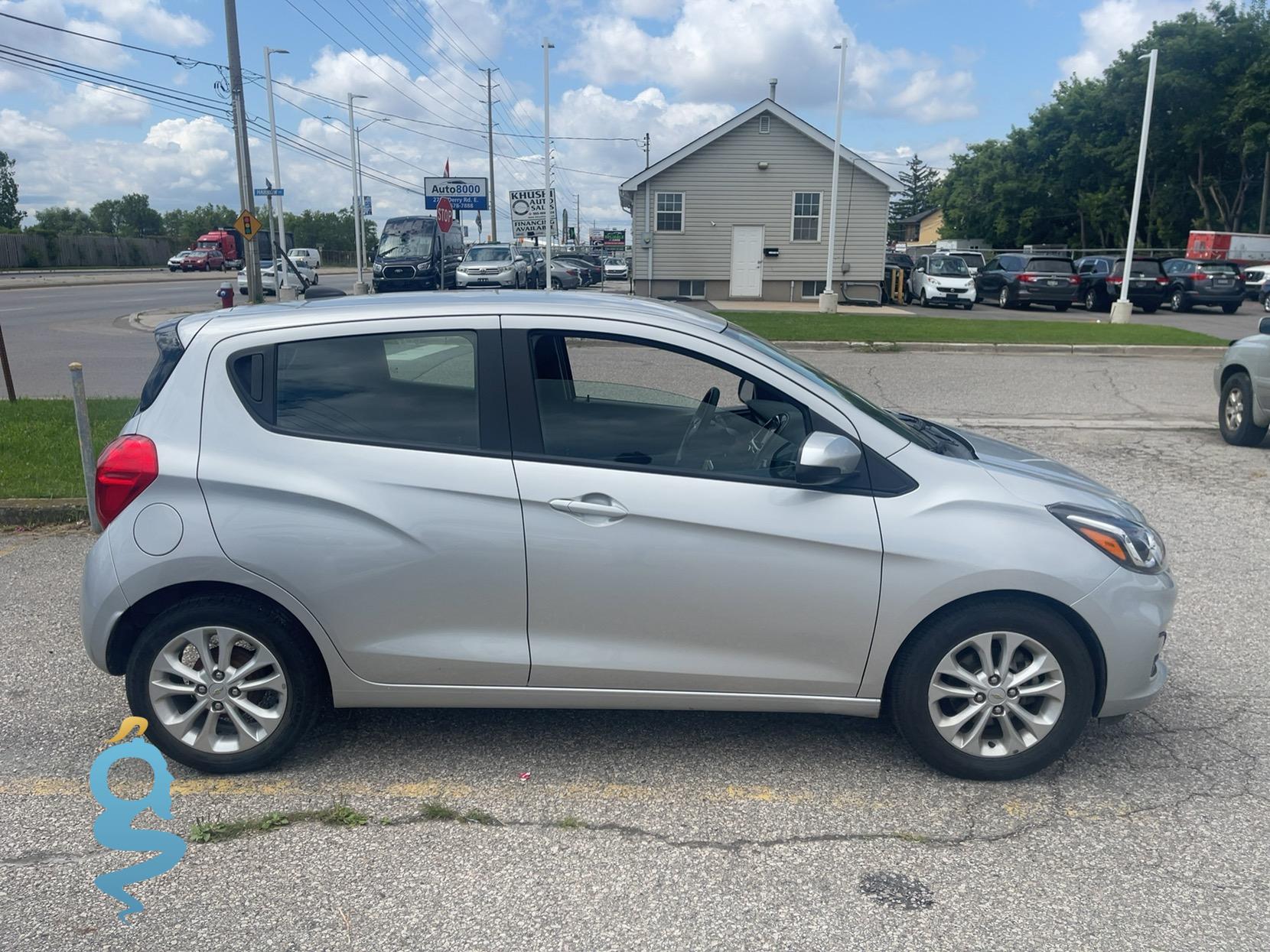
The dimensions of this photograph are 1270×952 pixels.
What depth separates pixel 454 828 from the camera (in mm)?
3266

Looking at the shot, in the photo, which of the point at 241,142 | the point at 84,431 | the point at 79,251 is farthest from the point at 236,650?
the point at 79,251

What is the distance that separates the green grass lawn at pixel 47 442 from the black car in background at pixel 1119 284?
28.2m

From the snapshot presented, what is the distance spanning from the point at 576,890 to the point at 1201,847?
6.73ft

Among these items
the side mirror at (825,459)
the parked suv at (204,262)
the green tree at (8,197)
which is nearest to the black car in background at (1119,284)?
the side mirror at (825,459)

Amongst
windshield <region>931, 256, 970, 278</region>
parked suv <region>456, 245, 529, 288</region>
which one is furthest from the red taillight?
windshield <region>931, 256, 970, 278</region>

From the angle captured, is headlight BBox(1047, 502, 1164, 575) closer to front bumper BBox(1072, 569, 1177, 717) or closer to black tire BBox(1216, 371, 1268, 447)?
front bumper BBox(1072, 569, 1177, 717)

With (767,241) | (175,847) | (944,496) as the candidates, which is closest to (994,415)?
(944,496)

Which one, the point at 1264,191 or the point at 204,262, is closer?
the point at 1264,191

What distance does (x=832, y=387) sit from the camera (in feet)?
12.5

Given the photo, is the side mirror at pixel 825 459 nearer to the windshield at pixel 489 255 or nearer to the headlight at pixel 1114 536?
the headlight at pixel 1114 536

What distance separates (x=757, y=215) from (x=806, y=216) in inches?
61.7

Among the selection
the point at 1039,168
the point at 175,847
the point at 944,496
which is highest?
the point at 1039,168

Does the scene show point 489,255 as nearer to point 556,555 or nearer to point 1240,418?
point 1240,418

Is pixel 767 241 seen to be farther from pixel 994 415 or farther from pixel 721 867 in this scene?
pixel 721 867
